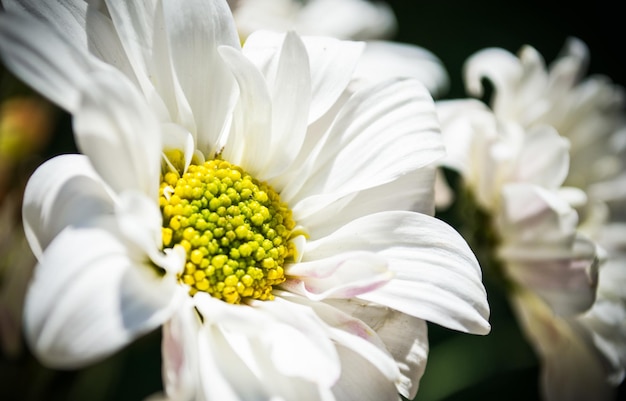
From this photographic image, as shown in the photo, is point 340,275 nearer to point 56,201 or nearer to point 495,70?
point 56,201

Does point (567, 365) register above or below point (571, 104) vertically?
below

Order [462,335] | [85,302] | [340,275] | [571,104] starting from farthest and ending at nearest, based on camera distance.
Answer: [462,335] < [571,104] < [340,275] < [85,302]

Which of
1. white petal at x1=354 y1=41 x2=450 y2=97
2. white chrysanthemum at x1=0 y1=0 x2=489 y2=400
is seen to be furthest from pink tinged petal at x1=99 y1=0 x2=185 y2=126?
white petal at x1=354 y1=41 x2=450 y2=97

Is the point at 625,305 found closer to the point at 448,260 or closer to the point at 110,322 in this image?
the point at 448,260

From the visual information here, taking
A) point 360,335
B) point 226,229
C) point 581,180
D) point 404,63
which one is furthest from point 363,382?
point 581,180

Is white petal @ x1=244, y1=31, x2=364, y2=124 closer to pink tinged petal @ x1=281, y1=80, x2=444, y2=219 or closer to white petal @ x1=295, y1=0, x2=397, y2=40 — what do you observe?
pink tinged petal @ x1=281, y1=80, x2=444, y2=219

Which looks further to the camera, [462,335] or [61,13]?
[462,335]

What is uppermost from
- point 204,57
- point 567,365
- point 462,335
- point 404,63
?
point 204,57
